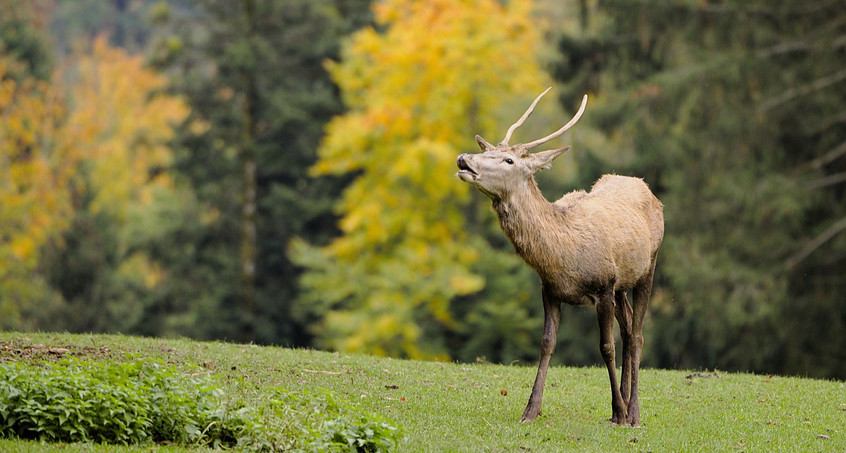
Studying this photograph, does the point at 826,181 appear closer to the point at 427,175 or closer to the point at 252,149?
the point at 427,175

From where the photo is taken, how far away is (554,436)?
888 cm

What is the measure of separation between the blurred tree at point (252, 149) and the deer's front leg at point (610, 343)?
23.9 meters

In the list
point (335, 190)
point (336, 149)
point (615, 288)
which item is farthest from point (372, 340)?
point (615, 288)

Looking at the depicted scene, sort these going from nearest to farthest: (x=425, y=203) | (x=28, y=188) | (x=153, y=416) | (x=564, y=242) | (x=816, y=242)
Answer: (x=153, y=416) < (x=564, y=242) < (x=816, y=242) < (x=425, y=203) < (x=28, y=188)

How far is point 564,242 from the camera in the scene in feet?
30.5

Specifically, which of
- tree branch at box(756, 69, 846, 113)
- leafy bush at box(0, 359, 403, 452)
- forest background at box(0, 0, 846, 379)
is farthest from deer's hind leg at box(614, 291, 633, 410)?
tree branch at box(756, 69, 846, 113)

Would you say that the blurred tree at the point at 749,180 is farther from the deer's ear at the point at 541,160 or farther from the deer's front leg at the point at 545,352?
the deer's ear at the point at 541,160

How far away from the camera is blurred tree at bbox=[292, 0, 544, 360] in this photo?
28234 millimetres

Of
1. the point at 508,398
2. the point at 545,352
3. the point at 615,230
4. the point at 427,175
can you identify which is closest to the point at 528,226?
the point at 615,230

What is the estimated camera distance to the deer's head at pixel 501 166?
347 inches

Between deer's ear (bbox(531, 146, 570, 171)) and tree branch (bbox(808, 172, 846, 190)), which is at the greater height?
tree branch (bbox(808, 172, 846, 190))

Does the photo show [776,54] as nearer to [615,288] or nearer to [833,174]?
[833,174]

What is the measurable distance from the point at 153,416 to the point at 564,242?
3862 mm

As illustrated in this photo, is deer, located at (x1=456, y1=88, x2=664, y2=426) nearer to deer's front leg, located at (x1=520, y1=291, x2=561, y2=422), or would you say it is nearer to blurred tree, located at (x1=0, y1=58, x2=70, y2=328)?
deer's front leg, located at (x1=520, y1=291, x2=561, y2=422)
